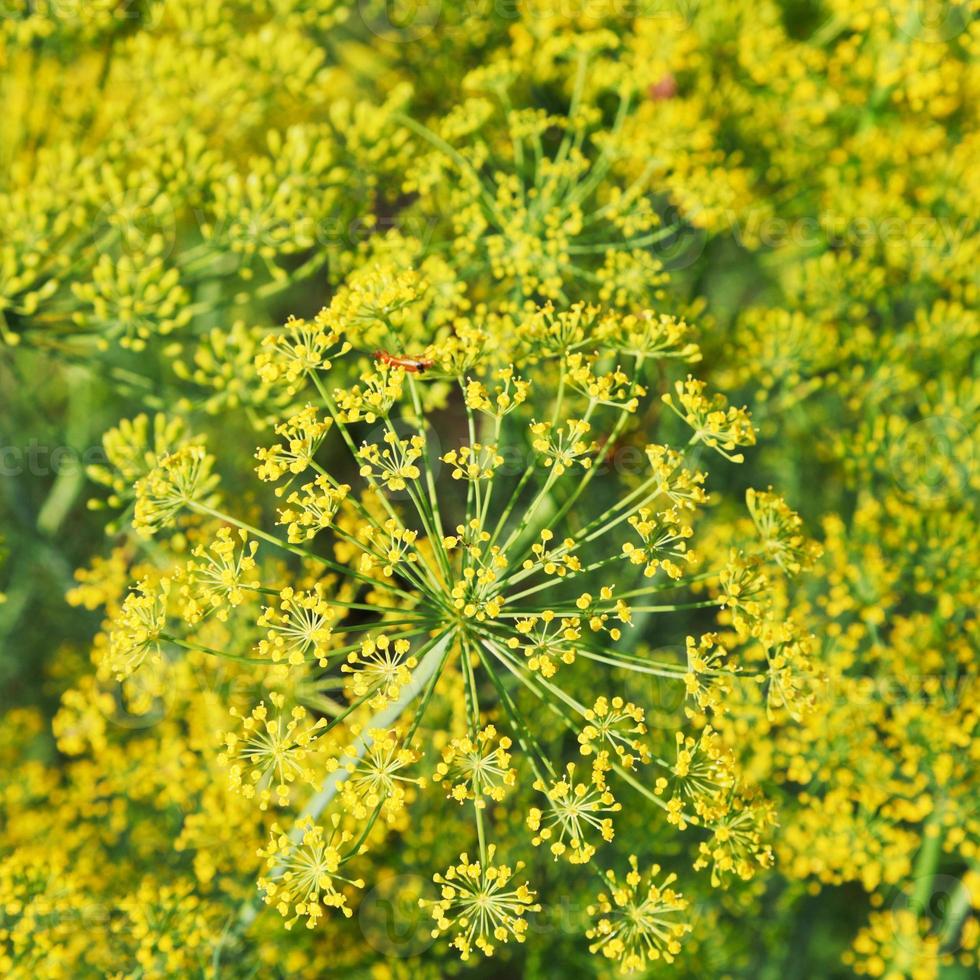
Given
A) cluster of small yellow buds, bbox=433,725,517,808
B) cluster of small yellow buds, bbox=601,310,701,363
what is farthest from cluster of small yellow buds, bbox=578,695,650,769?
cluster of small yellow buds, bbox=601,310,701,363

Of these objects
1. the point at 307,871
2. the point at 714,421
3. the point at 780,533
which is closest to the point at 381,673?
the point at 307,871

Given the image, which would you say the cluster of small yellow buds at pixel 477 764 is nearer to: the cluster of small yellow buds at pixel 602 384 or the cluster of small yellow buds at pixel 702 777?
the cluster of small yellow buds at pixel 702 777

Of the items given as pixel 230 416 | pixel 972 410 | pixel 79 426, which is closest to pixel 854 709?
pixel 972 410

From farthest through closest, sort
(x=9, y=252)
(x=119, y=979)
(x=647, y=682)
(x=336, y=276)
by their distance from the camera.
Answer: (x=647, y=682) → (x=336, y=276) → (x=9, y=252) → (x=119, y=979)

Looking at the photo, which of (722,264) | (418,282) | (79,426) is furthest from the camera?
(722,264)

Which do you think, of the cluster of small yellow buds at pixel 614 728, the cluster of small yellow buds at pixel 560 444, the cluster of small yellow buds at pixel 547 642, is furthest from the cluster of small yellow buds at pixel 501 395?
the cluster of small yellow buds at pixel 614 728

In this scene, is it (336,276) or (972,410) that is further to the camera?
(972,410)

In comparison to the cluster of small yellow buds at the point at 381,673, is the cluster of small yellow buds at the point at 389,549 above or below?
above

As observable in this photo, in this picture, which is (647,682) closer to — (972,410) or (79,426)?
(972,410)

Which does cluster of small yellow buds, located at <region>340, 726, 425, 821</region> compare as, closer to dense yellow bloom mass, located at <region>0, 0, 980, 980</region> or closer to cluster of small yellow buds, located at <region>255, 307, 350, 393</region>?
dense yellow bloom mass, located at <region>0, 0, 980, 980</region>

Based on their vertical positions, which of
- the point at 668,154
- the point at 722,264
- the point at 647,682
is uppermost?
the point at 668,154

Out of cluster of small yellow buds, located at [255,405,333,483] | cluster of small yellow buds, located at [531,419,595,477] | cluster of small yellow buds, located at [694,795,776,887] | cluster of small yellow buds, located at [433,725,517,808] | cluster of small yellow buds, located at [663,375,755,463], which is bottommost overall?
cluster of small yellow buds, located at [694,795,776,887]
